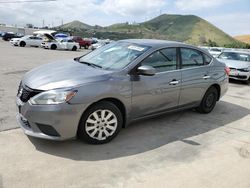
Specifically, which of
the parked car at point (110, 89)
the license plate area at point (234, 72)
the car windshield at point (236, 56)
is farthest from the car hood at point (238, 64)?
the parked car at point (110, 89)

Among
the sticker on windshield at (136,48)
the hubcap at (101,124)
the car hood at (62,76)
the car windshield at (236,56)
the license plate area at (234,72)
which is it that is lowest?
the hubcap at (101,124)

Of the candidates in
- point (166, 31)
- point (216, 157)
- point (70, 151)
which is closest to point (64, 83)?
point (70, 151)

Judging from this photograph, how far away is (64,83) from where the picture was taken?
4.29 metres

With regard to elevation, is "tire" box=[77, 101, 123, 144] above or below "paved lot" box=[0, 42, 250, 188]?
above

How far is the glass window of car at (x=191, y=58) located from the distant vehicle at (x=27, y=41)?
30.2 meters

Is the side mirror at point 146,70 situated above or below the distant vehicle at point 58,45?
below

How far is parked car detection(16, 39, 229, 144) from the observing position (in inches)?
165

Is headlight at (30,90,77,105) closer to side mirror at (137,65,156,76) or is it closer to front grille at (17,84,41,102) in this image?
front grille at (17,84,41,102)

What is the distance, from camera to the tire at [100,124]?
4439mm

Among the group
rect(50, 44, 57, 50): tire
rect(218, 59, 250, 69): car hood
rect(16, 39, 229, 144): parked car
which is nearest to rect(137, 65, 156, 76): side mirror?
rect(16, 39, 229, 144): parked car

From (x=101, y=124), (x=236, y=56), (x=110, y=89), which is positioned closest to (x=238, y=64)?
(x=236, y=56)

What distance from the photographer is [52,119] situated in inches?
161

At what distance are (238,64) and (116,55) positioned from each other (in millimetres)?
8564

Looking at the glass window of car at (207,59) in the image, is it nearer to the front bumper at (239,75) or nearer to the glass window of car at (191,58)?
the glass window of car at (191,58)
